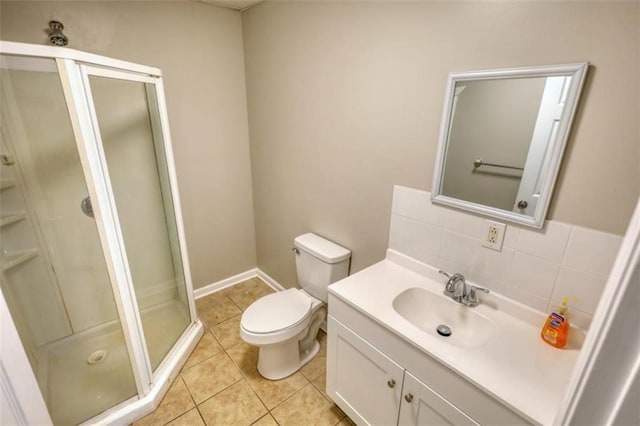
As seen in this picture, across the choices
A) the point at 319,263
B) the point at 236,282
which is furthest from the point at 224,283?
the point at 319,263

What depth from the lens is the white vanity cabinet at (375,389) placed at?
3.44ft

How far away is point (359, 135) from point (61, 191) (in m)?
1.82

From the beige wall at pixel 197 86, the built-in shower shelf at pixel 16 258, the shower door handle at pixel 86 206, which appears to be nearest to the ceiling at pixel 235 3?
the beige wall at pixel 197 86

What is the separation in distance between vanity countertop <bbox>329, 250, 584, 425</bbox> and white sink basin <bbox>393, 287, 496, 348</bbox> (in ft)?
0.11

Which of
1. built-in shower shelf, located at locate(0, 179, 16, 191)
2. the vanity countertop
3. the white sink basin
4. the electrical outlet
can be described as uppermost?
built-in shower shelf, located at locate(0, 179, 16, 191)

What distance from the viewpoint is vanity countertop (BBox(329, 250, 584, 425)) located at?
2.79ft

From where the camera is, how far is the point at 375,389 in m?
1.27

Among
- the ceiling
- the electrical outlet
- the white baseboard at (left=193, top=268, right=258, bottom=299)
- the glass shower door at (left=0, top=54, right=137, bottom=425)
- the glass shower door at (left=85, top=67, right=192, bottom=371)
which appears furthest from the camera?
the white baseboard at (left=193, top=268, right=258, bottom=299)

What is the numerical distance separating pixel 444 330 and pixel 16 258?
7.54 feet

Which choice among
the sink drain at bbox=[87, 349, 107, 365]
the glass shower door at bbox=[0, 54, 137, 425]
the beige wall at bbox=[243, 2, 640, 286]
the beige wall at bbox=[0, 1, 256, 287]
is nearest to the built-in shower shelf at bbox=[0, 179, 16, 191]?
the glass shower door at bbox=[0, 54, 137, 425]

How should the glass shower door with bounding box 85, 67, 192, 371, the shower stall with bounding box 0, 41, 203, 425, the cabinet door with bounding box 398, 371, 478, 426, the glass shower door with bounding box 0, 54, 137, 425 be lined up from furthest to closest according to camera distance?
the glass shower door with bounding box 85, 67, 192, 371, the glass shower door with bounding box 0, 54, 137, 425, the shower stall with bounding box 0, 41, 203, 425, the cabinet door with bounding box 398, 371, 478, 426

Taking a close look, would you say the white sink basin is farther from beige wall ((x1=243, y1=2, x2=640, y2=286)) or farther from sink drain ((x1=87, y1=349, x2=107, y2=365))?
sink drain ((x1=87, y1=349, x2=107, y2=365))

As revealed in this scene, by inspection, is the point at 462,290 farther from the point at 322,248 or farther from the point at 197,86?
the point at 197,86

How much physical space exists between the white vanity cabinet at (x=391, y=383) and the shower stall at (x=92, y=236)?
105 centimetres
